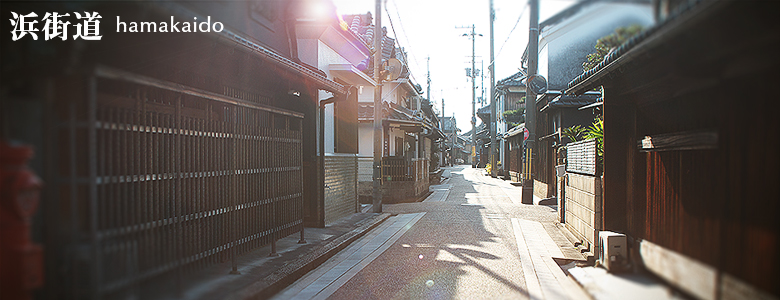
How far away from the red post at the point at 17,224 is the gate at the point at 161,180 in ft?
0.88

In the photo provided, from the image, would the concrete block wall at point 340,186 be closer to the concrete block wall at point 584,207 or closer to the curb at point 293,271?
the curb at point 293,271

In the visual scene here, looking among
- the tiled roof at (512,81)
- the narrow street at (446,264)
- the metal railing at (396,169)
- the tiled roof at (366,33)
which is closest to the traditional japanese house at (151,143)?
the narrow street at (446,264)

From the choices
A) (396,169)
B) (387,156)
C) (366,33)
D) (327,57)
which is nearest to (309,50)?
(327,57)

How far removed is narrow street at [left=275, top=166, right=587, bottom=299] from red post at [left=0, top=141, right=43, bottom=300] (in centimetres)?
344

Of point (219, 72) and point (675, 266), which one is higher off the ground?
point (219, 72)

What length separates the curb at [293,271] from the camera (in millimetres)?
5414

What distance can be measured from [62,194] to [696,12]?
330 cm

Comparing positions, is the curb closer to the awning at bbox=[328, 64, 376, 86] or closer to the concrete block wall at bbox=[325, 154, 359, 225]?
the concrete block wall at bbox=[325, 154, 359, 225]

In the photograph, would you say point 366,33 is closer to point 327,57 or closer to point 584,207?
point 327,57

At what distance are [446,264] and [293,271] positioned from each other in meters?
2.52

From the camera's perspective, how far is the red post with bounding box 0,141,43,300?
2.24 m

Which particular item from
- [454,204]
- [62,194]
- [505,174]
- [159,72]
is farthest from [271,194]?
[505,174]

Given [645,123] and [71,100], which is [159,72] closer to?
[71,100]

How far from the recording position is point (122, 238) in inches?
144
